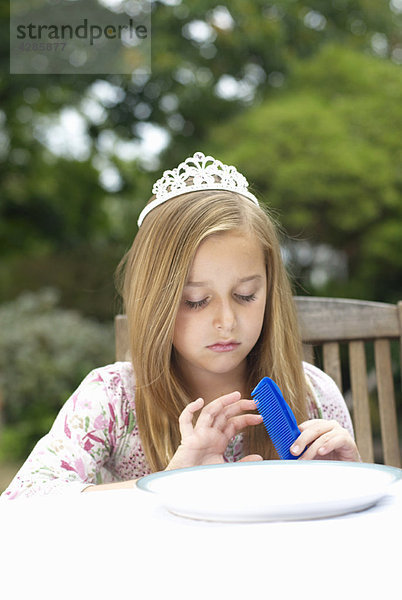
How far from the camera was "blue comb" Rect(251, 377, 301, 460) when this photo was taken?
953mm

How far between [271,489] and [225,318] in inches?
17.5

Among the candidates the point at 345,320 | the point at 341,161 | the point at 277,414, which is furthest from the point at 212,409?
the point at 341,161

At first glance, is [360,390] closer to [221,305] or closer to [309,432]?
[221,305]

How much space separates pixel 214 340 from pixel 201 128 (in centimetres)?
518

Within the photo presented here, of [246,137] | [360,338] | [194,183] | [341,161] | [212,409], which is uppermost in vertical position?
[246,137]

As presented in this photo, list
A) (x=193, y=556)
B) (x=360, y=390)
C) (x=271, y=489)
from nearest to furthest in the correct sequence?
(x=193, y=556) → (x=271, y=489) → (x=360, y=390)

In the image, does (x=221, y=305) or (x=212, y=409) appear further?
(x=221, y=305)

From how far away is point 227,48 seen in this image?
5629 millimetres

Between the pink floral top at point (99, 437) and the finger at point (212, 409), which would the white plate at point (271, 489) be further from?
the pink floral top at point (99, 437)

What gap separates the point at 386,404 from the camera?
5.31 ft

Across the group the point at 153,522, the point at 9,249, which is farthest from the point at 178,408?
the point at 9,249

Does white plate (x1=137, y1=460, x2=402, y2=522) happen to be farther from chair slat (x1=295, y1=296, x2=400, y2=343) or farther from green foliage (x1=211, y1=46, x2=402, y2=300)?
green foliage (x1=211, y1=46, x2=402, y2=300)

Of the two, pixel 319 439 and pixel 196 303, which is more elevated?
pixel 196 303

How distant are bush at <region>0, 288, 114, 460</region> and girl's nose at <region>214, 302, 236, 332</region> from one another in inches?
163
